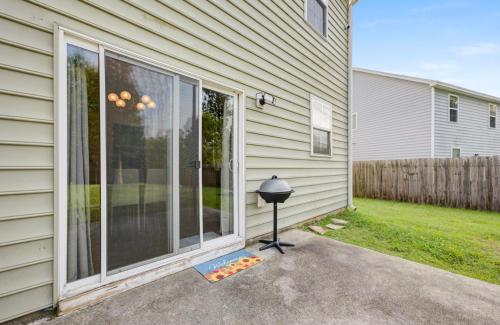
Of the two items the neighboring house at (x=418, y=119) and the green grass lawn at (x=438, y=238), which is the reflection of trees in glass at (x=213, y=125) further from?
the neighboring house at (x=418, y=119)

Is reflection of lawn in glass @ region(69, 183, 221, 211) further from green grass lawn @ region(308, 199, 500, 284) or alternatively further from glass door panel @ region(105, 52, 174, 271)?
green grass lawn @ region(308, 199, 500, 284)

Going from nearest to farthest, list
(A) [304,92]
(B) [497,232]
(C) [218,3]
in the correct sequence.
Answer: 1. (C) [218,3]
2. (B) [497,232]
3. (A) [304,92]

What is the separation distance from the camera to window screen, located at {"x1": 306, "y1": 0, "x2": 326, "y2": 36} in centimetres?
462

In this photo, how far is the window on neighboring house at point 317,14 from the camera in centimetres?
460

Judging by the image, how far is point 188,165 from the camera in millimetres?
2457

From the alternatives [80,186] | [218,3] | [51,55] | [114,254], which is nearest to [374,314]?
[114,254]

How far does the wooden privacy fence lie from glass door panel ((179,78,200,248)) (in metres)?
8.19

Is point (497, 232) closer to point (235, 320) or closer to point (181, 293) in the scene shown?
point (235, 320)

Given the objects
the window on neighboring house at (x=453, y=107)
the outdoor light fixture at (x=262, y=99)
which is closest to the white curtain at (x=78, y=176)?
the outdoor light fixture at (x=262, y=99)

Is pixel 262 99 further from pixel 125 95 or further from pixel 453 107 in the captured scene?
pixel 453 107

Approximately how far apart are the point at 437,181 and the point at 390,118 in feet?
17.7

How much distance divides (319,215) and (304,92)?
268cm

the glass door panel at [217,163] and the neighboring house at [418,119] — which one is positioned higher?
the neighboring house at [418,119]

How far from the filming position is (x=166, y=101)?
7.57ft
